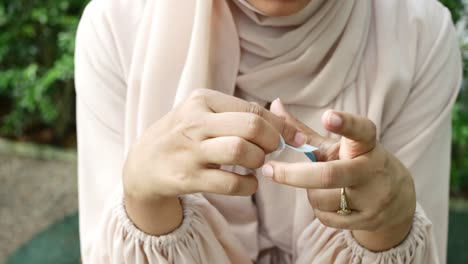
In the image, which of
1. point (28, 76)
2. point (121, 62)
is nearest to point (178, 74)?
point (121, 62)

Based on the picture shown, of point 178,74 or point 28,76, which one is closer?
point 178,74

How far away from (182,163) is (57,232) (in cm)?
167

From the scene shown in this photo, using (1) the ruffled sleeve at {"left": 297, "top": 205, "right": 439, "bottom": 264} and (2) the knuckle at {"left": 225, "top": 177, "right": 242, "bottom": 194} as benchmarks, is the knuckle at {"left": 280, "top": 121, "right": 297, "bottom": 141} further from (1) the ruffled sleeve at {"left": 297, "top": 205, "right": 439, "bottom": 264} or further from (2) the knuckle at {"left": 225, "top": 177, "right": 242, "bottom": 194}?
(1) the ruffled sleeve at {"left": 297, "top": 205, "right": 439, "bottom": 264}

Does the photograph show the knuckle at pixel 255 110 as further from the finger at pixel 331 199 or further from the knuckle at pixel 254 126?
the finger at pixel 331 199

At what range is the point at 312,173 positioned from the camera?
656mm

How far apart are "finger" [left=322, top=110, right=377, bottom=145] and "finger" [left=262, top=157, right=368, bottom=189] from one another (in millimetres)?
39

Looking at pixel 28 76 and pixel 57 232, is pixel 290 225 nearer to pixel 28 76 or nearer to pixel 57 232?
pixel 57 232

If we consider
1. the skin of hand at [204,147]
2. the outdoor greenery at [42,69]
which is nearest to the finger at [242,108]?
the skin of hand at [204,147]

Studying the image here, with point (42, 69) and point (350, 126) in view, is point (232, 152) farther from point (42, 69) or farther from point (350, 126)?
point (42, 69)

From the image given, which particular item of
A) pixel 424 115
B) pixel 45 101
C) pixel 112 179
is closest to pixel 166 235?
pixel 112 179

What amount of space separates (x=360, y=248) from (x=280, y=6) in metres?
0.41

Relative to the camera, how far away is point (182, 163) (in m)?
0.71

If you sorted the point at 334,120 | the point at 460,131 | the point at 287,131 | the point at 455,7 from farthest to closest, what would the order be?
1. the point at 460,131
2. the point at 455,7
3. the point at 287,131
4. the point at 334,120

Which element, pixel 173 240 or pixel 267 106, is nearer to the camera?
pixel 173 240
